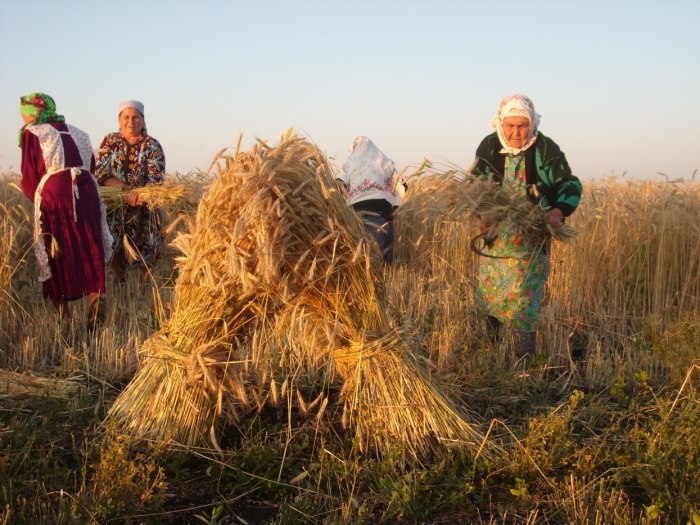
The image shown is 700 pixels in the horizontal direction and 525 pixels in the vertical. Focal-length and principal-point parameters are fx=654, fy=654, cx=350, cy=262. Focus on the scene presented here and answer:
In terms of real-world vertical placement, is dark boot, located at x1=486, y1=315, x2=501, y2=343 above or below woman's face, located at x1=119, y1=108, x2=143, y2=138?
below

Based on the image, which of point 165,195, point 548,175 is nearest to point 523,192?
point 548,175

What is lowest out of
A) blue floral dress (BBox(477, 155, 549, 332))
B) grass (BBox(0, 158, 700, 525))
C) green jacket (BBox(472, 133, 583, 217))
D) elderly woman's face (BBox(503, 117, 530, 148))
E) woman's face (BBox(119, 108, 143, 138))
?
grass (BBox(0, 158, 700, 525))

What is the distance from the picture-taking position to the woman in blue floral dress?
5.55 meters

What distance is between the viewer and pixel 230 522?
227 centimetres

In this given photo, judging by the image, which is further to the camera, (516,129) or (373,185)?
(373,185)

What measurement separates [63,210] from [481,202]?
115 inches

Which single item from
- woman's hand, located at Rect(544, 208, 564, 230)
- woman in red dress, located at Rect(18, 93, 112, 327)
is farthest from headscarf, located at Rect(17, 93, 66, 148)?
woman's hand, located at Rect(544, 208, 564, 230)

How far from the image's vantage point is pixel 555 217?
12.2 ft

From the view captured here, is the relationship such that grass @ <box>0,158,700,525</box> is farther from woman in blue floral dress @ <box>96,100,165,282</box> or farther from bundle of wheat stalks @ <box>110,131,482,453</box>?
woman in blue floral dress @ <box>96,100,165,282</box>

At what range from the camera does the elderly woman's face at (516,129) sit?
393 cm

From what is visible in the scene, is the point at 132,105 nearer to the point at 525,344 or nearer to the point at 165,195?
the point at 165,195

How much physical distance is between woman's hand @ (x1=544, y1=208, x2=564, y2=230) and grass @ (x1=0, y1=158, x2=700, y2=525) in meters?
0.58

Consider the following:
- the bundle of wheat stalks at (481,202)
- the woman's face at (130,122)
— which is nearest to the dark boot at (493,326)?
the bundle of wheat stalks at (481,202)

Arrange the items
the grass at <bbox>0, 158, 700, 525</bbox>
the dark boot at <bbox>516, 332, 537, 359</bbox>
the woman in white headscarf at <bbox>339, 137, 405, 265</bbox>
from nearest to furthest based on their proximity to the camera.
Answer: the grass at <bbox>0, 158, 700, 525</bbox> < the dark boot at <bbox>516, 332, 537, 359</bbox> < the woman in white headscarf at <bbox>339, 137, 405, 265</bbox>
